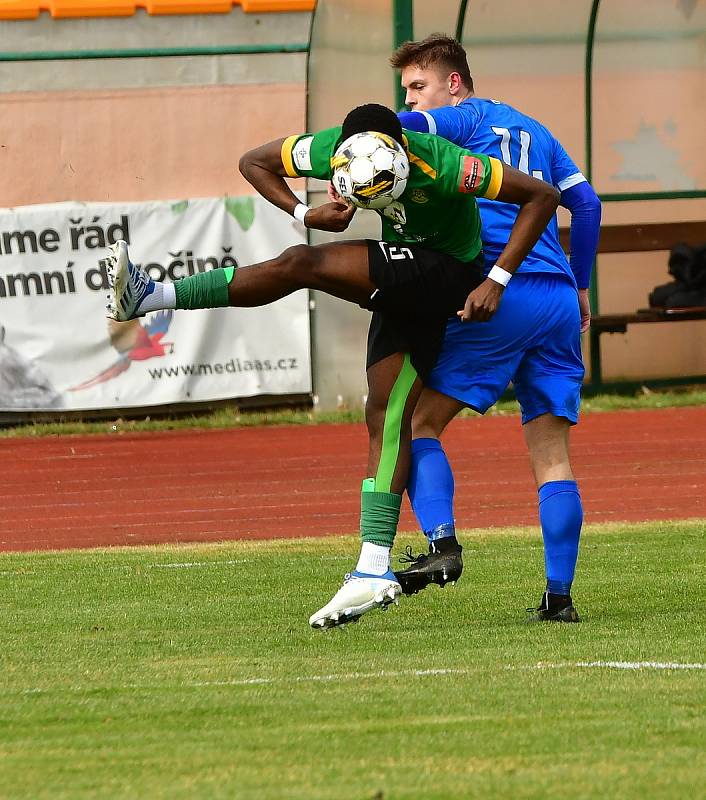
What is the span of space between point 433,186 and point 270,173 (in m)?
0.71

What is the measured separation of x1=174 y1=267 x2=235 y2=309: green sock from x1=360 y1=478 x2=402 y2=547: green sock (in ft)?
2.86

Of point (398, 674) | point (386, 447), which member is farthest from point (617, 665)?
point (386, 447)

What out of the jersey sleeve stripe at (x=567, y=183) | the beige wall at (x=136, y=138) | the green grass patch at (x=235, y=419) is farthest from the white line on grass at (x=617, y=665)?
the beige wall at (x=136, y=138)

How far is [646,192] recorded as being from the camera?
1709 cm

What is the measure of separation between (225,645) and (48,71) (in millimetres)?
11422

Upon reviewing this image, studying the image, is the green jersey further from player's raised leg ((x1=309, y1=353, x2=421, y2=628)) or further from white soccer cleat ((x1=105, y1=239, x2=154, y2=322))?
white soccer cleat ((x1=105, y1=239, x2=154, y2=322))

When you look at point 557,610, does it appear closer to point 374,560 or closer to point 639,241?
point 374,560

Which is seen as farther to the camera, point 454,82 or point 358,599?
point 454,82

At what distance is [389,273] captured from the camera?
554cm

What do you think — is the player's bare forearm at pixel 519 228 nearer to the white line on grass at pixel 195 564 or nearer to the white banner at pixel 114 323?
the white line on grass at pixel 195 564

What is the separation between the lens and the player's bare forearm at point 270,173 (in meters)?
5.79

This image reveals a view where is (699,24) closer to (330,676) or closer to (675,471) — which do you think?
(675,471)

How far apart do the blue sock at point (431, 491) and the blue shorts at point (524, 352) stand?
25cm

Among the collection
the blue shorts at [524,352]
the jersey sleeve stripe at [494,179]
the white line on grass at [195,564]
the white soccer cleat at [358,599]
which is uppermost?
Result: the jersey sleeve stripe at [494,179]
